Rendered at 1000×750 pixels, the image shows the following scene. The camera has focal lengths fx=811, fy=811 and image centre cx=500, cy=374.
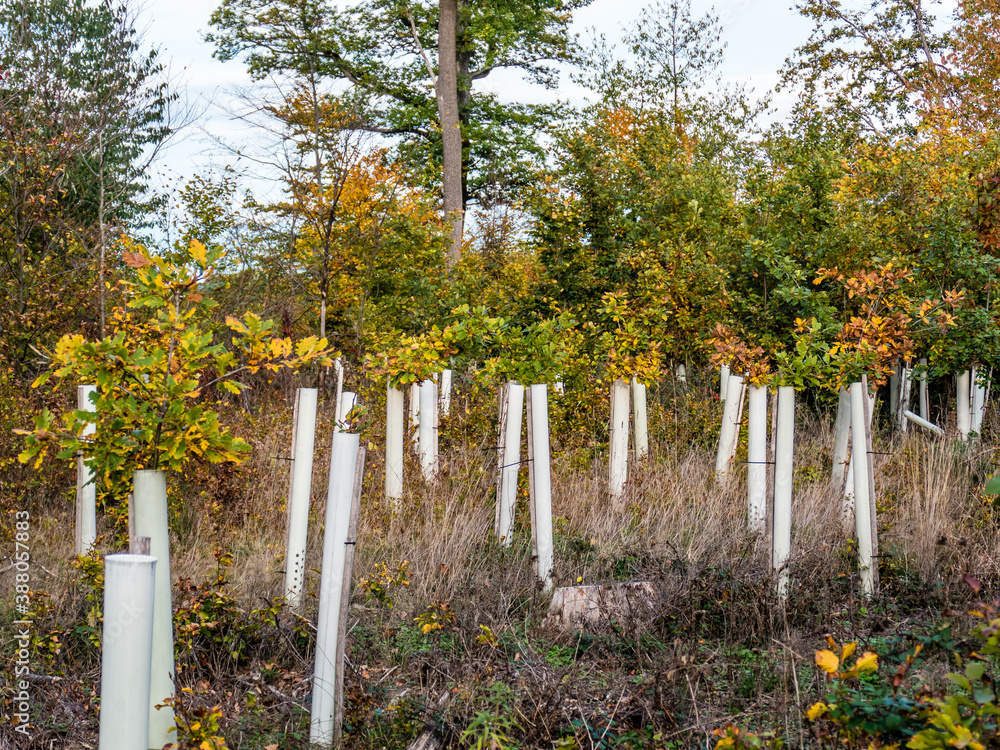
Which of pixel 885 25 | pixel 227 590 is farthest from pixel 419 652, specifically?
pixel 885 25

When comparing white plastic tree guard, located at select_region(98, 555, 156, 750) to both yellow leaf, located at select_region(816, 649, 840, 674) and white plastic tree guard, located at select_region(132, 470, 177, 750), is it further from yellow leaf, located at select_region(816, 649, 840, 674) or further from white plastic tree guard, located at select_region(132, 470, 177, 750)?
yellow leaf, located at select_region(816, 649, 840, 674)

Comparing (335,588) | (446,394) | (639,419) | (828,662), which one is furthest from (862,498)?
(446,394)

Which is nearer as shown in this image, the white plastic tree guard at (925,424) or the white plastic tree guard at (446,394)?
the white plastic tree guard at (446,394)

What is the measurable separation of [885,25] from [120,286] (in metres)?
16.7

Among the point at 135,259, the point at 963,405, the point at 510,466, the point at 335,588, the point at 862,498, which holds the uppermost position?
the point at 135,259

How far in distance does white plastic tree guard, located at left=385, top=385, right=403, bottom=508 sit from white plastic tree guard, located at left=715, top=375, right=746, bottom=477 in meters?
2.27

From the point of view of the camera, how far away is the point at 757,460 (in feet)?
15.1

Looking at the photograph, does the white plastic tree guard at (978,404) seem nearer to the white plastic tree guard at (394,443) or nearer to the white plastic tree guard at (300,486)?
the white plastic tree guard at (394,443)

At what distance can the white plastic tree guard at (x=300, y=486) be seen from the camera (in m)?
4.03

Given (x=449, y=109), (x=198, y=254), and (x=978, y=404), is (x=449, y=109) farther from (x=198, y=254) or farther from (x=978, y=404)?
(x=198, y=254)
